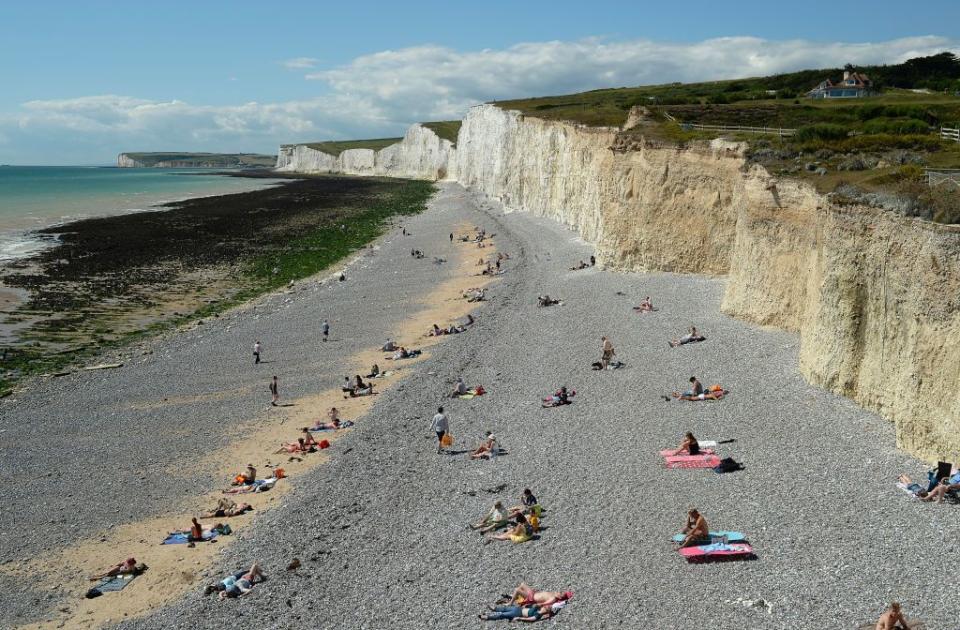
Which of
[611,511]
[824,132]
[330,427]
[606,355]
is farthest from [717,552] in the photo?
[824,132]

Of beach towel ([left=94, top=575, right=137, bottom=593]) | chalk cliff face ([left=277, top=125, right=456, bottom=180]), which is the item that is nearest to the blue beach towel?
beach towel ([left=94, top=575, right=137, bottom=593])

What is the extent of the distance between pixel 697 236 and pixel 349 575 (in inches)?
979

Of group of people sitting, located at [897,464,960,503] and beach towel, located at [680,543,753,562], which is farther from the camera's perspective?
group of people sitting, located at [897,464,960,503]

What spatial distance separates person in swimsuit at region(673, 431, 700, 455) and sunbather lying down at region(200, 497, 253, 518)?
9.33 meters

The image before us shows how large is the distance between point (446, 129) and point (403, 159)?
1391cm

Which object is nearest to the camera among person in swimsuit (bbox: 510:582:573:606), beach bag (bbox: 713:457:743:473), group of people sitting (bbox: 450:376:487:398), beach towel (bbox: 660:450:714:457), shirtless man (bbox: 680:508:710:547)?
person in swimsuit (bbox: 510:582:573:606)

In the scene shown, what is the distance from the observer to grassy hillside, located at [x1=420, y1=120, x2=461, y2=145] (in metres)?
134

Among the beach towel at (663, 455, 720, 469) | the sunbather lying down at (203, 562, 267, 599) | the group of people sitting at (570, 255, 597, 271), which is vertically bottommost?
the sunbather lying down at (203, 562, 267, 599)

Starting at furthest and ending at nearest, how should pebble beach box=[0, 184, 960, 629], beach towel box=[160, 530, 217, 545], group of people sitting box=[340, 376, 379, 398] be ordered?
group of people sitting box=[340, 376, 379, 398] < beach towel box=[160, 530, 217, 545] < pebble beach box=[0, 184, 960, 629]

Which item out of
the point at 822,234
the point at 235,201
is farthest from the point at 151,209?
the point at 822,234

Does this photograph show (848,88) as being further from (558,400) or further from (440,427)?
(440,427)

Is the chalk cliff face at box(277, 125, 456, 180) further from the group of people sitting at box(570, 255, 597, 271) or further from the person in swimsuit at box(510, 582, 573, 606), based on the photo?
the person in swimsuit at box(510, 582, 573, 606)

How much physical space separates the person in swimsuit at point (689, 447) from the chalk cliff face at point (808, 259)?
13.0 feet

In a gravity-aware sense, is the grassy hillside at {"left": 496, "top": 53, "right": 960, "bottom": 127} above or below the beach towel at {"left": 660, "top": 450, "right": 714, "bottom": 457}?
above
